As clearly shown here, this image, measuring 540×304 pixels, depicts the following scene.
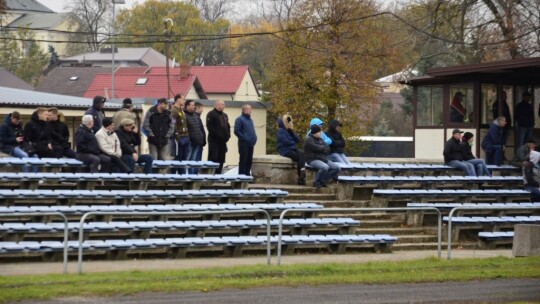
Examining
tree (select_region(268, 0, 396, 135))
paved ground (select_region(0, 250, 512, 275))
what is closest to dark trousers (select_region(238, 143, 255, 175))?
paved ground (select_region(0, 250, 512, 275))

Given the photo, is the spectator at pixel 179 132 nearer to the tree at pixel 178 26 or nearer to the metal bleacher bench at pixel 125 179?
the metal bleacher bench at pixel 125 179

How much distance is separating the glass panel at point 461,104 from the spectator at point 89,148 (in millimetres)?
12044

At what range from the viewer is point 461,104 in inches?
1190

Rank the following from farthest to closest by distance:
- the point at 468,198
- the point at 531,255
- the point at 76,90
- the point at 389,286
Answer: the point at 76,90 → the point at 468,198 → the point at 531,255 → the point at 389,286

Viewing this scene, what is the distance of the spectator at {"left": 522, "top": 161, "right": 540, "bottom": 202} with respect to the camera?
25484 millimetres

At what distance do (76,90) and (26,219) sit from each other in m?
63.4

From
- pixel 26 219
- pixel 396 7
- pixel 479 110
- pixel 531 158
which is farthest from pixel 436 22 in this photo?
pixel 26 219

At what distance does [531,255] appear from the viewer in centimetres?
2092

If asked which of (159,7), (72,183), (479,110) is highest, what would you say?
(159,7)

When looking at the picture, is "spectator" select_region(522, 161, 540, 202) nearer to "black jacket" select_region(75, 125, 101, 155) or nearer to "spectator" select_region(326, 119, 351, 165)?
"spectator" select_region(326, 119, 351, 165)

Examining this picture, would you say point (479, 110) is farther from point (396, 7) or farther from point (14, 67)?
point (14, 67)

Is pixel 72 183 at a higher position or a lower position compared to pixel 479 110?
lower

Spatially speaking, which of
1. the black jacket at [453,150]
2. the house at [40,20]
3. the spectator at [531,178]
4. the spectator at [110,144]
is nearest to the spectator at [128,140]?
the spectator at [110,144]

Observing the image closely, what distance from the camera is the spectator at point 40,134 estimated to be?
21719mm
